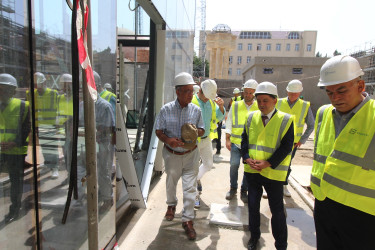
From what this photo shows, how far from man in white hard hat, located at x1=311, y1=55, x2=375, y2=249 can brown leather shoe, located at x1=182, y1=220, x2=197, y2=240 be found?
1.53 metres

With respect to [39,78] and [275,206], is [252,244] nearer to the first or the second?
[275,206]

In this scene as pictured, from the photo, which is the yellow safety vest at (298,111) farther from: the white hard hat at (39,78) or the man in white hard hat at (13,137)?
the man in white hard hat at (13,137)

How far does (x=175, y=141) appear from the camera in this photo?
10.2 ft

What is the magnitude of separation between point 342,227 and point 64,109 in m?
2.07

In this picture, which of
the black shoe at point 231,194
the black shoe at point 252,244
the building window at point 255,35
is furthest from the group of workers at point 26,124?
the building window at point 255,35

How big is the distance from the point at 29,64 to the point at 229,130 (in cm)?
340

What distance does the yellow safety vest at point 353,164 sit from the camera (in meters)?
1.68

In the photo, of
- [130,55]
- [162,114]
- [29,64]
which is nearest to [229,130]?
[162,114]

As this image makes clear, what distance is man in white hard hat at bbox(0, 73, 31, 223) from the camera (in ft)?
4.45

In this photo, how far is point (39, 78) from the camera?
156cm

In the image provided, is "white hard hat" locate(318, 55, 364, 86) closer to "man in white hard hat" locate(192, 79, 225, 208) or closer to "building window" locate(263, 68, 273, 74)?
"man in white hard hat" locate(192, 79, 225, 208)

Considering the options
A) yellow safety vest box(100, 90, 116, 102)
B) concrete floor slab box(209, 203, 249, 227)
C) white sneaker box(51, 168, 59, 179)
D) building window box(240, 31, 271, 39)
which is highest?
building window box(240, 31, 271, 39)

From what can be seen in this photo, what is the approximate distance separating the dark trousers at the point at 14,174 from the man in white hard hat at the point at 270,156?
79.4 inches

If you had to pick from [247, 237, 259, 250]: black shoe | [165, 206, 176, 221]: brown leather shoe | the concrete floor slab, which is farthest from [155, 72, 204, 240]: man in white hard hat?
[247, 237, 259, 250]: black shoe
